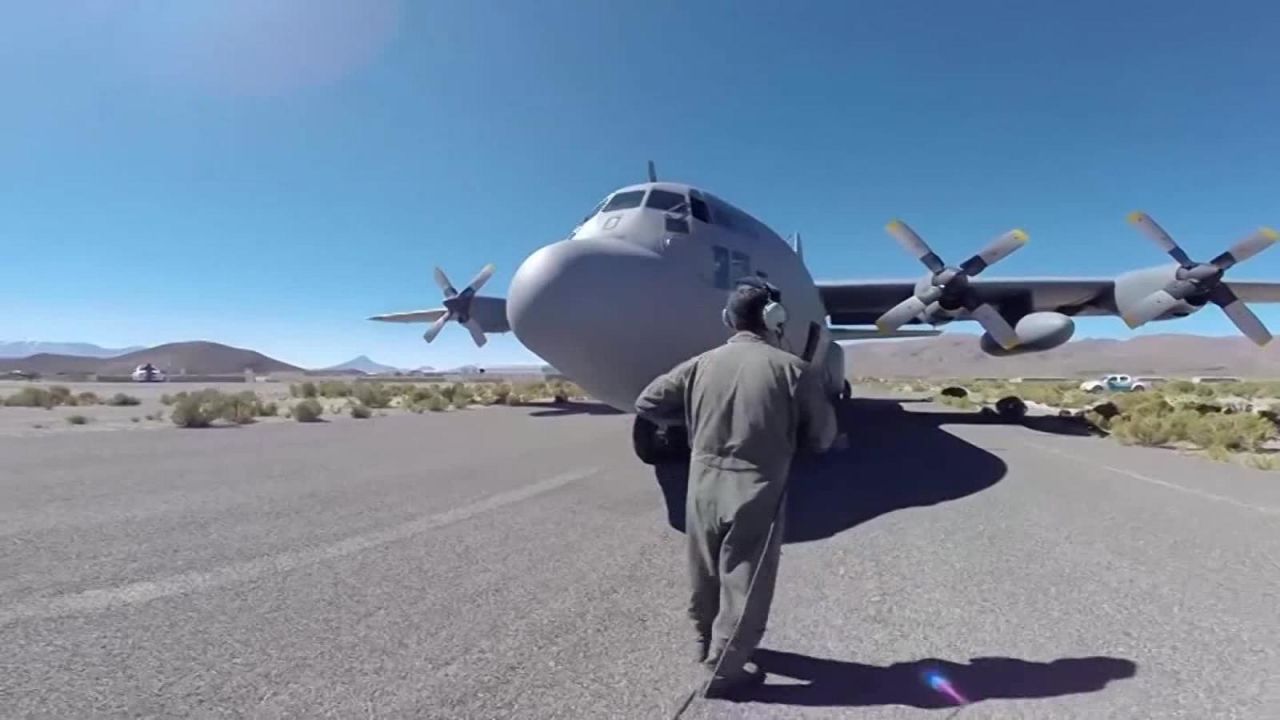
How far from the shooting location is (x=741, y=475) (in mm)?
2799

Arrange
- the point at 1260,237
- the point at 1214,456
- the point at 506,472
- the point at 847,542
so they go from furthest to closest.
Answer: the point at 1260,237, the point at 1214,456, the point at 506,472, the point at 847,542

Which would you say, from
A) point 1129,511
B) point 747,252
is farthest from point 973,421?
point 747,252

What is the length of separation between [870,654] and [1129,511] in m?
5.38

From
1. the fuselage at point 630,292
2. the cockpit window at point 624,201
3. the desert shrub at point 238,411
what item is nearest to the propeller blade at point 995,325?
the fuselage at point 630,292

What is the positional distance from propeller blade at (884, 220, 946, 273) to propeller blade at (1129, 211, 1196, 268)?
4.75 metres

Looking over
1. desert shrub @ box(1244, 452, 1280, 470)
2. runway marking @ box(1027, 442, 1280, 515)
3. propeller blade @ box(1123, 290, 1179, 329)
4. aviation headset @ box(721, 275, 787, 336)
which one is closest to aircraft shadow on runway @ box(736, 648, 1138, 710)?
aviation headset @ box(721, 275, 787, 336)

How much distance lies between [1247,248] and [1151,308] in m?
2.20

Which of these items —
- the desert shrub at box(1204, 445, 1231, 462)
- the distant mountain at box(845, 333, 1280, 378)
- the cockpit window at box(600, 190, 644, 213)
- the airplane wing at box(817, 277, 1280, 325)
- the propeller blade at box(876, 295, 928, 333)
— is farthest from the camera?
the distant mountain at box(845, 333, 1280, 378)

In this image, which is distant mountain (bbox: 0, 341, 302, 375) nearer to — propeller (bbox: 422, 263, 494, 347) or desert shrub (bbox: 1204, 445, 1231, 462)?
propeller (bbox: 422, 263, 494, 347)

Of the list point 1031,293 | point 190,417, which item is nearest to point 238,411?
point 190,417

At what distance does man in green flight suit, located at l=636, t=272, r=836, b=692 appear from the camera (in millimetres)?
2768

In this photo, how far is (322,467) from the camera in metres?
9.37

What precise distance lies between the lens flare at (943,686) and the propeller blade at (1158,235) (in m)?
16.2

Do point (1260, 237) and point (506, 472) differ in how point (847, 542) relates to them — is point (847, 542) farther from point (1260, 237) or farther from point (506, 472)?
point (1260, 237)
